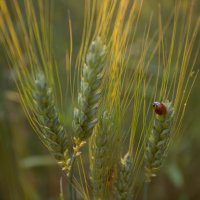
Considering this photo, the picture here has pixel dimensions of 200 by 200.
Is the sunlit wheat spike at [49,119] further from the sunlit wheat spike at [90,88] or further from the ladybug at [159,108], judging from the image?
the ladybug at [159,108]

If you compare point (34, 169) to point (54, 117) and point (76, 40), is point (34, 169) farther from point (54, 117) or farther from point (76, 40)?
point (54, 117)

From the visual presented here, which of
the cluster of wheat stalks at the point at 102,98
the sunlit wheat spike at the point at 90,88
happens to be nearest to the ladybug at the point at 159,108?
the cluster of wheat stalks at the point at 102,98

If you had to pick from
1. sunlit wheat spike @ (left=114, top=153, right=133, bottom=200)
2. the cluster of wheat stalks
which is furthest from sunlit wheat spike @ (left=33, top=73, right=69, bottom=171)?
sunlit wheat spike @ (left=114, top=153, right=133, bottom=200)

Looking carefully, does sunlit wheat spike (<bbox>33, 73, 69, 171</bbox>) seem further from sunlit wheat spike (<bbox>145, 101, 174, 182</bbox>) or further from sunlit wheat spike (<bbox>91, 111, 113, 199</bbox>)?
sunlit wheat spike (<bbox>145, 101, 174, 182</bbox>)

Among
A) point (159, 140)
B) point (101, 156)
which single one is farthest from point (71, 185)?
point (159, 140)

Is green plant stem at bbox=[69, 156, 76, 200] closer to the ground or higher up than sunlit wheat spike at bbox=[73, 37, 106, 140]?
closer to the ground

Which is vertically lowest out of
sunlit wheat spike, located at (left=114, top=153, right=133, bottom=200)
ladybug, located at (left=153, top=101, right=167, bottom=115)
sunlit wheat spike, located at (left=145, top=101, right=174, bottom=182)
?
sunlit wheat spike, located at (left=114, top=153, right=133, bottom=200)
